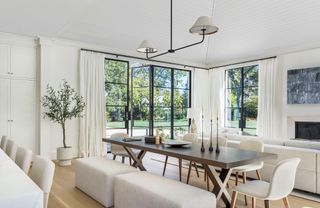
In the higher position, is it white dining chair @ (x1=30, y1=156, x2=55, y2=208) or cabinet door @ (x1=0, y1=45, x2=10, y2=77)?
cabinet door @ (x1=0, y1=45, x2=10, y2=77)

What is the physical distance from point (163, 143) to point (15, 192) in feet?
8.00

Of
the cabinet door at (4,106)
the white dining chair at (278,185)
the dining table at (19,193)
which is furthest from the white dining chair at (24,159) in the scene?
the cabinet door at (4,106)

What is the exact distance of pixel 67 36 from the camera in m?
5.74

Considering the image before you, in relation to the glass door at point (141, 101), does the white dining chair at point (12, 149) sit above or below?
below

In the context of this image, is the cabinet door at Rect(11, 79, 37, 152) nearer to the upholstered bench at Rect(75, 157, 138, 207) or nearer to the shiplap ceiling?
the shiplap ceiling

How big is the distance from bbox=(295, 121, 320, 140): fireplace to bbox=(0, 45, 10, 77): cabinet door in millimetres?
7192

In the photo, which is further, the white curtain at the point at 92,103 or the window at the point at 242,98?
the window at the point at 242,98

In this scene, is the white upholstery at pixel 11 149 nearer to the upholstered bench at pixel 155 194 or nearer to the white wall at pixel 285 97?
the upholstered bench at pixel 155 194

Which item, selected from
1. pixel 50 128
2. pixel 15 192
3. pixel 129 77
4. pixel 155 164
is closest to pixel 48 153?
pixel 50 128

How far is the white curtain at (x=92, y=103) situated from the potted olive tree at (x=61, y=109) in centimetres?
38

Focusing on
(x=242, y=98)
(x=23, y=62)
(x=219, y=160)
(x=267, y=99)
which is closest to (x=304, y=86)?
(x=267, y=99)

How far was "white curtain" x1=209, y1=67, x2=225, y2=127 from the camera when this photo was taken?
869 cm

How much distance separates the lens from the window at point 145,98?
6937 mm

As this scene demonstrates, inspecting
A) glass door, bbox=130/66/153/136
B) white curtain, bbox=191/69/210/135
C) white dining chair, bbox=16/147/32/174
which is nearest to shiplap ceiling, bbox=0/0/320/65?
glass door, bbox=130/66/153/136
